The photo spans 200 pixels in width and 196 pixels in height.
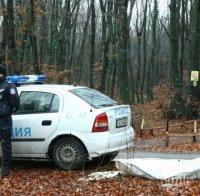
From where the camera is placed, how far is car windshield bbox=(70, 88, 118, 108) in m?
10.4

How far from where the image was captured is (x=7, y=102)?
9.87 m

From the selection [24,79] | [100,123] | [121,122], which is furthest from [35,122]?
[121,122]

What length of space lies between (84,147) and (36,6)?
20.7 meters

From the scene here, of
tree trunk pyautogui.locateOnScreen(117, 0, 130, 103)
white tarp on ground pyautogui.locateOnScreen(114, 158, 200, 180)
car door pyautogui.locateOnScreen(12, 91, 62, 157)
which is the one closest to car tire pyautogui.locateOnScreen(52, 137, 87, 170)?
car door pyautogui.locateOnScreen(12, 91, 62, 157)

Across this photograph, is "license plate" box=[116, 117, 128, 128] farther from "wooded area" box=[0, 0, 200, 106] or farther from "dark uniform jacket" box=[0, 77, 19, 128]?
"wooded area" box=[0, 0, 200, 106]

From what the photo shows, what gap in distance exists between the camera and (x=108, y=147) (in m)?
10.1

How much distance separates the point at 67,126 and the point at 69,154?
1.77ft

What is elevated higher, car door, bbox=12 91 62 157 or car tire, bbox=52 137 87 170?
car door, bbox=12 91 62 157

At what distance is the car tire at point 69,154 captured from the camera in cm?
1020

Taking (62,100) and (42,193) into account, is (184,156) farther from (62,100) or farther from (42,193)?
(42,193)

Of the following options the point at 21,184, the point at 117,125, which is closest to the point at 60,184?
the point at 21,184

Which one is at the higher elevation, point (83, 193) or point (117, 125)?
point (117, 125)

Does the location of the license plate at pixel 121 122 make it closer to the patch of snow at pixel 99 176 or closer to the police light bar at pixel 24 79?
the patch of snow at pixel 99 176

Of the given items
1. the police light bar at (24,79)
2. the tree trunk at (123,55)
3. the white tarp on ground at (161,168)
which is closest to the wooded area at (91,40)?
the tree trunk at (123,55)
